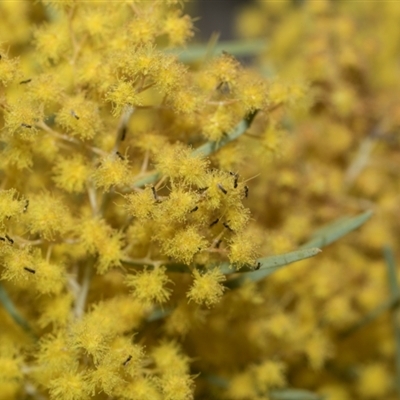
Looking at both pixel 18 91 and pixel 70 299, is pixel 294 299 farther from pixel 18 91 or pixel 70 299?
pixel 18 91

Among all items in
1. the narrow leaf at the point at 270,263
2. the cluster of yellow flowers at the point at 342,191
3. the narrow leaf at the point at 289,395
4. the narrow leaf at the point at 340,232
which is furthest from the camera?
the cluster of yellow flowers at the point at 342,191

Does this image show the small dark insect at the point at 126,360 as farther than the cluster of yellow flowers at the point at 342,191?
No

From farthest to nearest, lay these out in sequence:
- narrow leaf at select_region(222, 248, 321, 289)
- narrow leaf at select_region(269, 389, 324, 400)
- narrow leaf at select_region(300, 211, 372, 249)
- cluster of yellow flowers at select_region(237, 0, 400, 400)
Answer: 1. cluster of yellow flowers at select_region(237, 0, 400, 400)
2. narrow leaf at select_region(269, 389, 324, 400)
3. narrow leaf at select_region(300, 211, 372, 249)
4. narrow leaf at select_region(222, 248, 321, 289)

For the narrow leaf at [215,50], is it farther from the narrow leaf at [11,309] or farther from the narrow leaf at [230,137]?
the narrow leaf at [11,309]

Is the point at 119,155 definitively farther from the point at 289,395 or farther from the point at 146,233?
the point at 289,395

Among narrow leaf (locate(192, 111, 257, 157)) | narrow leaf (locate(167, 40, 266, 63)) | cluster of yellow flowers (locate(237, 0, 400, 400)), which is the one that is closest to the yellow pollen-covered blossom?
narrow leaf (locate(192, 111, 257, 157))

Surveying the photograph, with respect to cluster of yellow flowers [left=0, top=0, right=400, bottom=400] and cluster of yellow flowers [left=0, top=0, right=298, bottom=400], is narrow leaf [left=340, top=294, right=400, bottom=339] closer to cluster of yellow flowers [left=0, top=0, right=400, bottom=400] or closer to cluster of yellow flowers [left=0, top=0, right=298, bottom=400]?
cluster of yellow flowers [left=0, top=0, right=400, bottom=400]

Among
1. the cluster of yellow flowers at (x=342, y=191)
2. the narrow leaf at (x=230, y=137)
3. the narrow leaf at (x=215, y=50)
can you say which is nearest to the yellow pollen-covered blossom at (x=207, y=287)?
the narrow leaf at (x=230, y=137)

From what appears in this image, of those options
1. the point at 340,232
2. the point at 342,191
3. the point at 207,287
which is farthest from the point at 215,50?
the point at 207,287

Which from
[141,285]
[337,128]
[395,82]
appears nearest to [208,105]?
[141,285]

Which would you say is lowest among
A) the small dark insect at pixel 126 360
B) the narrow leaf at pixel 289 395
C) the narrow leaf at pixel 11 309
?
the narrow leaf at pixel 289 395
